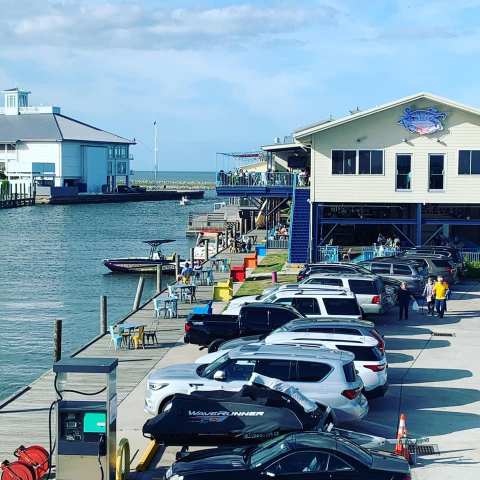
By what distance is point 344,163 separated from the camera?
47.6 metres

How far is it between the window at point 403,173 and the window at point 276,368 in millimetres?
29371

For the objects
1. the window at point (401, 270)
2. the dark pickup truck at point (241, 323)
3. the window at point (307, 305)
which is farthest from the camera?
the window at point (401, 270)

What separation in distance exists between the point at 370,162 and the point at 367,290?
17.1 metres

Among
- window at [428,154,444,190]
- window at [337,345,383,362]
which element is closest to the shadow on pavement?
window at [337,345,383,362]

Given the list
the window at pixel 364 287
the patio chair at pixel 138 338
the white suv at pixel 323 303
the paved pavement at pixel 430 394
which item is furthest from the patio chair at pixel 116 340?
the window at pixel 364 287

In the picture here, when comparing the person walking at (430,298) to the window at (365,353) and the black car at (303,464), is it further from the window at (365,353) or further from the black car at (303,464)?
the black car at (303,464)

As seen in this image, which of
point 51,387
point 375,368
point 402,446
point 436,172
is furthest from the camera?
point 436,172

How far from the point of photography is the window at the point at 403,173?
4716cm

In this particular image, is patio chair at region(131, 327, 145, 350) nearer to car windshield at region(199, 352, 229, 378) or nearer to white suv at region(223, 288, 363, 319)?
white suv at region(223, 288, 363, 319)

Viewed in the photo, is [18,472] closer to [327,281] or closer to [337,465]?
[337,465]

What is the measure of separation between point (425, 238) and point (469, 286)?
11455mm

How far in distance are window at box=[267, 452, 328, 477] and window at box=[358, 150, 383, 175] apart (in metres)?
34.2

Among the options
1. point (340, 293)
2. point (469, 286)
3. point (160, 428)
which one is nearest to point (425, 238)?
point (469, 286)

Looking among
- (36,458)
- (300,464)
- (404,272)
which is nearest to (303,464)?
(300,464)
